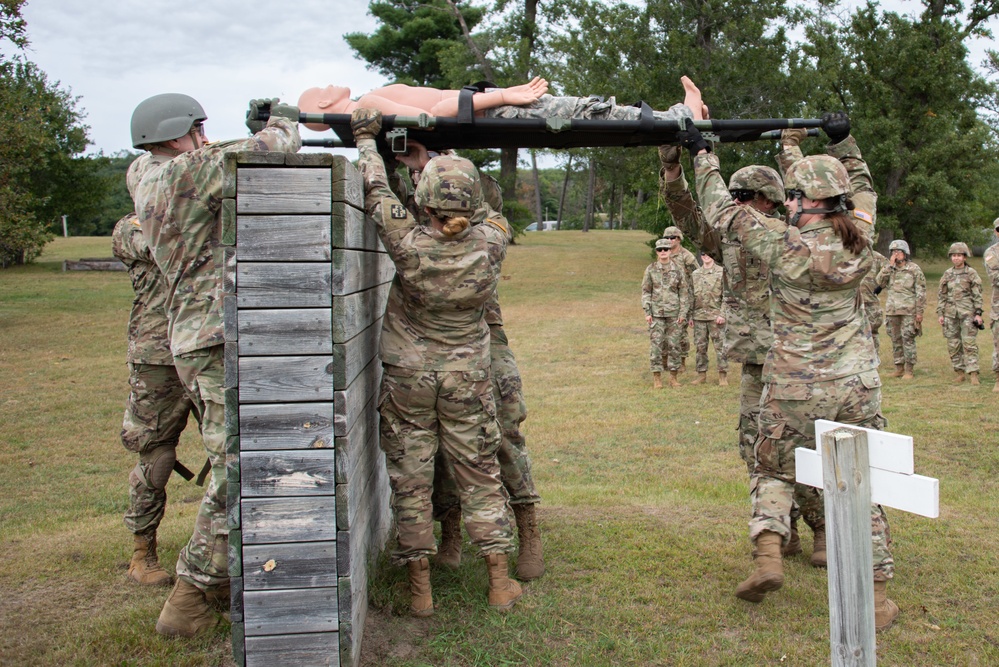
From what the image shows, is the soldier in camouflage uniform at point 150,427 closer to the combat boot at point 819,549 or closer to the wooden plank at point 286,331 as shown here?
the wooden plank at point 286,331

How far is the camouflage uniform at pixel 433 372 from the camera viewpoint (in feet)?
13.8

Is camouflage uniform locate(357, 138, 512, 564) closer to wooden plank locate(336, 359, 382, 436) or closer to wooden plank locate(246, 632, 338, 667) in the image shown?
wooden plank locate(336, 359, 382, 436)

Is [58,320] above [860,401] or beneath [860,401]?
beneath

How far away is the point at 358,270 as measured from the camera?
157 inches

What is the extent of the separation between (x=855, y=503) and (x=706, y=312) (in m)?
10.8

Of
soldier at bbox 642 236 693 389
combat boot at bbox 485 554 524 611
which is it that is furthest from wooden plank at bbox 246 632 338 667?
soldier at bbox 642 236 693 389

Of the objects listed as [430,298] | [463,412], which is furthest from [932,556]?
[430,298]

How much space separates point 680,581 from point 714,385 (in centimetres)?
807

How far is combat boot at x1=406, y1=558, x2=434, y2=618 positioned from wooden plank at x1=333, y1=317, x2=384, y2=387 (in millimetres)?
1064

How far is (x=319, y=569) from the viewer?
11.7ft

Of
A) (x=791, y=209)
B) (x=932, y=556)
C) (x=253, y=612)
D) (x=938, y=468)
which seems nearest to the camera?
(x=253, y=612)

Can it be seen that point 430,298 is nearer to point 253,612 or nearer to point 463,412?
point 463,412

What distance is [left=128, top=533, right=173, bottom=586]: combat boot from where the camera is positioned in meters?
4.78

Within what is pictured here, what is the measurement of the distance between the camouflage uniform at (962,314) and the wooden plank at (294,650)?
38.7 ft
